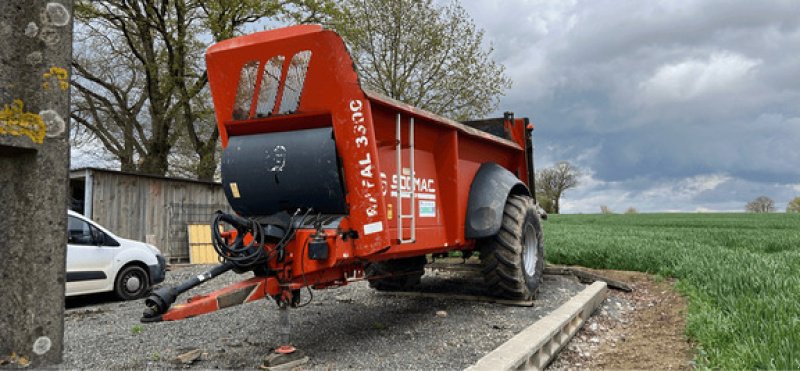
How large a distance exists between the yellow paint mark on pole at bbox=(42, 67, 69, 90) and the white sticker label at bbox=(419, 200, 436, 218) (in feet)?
13.1

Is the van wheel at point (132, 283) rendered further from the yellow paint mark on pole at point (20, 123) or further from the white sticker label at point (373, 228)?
the yellow paint mark on pole at point (20, 123)

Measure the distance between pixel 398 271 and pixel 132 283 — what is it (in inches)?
207

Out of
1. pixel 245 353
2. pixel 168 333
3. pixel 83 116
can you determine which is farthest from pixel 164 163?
pixel 245 353

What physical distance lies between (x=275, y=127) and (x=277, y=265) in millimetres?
1289

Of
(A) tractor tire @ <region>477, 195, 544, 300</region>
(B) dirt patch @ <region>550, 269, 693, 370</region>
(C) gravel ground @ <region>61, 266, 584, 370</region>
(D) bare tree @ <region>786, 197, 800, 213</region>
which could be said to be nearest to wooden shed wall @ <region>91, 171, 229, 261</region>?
(C) gravel ground @ <region>61, 266, 584, 370</region>

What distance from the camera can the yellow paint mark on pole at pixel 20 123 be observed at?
1617 millimetres

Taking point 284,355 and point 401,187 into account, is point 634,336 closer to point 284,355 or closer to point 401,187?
point 401,187

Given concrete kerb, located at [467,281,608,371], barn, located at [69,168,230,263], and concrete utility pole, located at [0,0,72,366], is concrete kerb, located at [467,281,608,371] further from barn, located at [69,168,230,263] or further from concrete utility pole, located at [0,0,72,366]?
barn, located at [69,168,230,263]

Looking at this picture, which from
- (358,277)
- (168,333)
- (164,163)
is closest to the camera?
(358,277)

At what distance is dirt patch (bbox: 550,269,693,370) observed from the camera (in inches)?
195

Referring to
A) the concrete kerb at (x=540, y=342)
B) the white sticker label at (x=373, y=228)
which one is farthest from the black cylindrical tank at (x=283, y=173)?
the concrete kerb at (x=540, y=342)

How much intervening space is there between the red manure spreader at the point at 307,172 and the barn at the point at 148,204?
10893mm

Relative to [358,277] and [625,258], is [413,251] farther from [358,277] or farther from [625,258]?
[625,258]

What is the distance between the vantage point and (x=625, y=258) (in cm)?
1094
